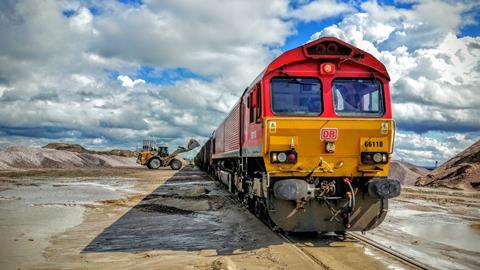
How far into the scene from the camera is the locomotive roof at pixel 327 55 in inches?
341

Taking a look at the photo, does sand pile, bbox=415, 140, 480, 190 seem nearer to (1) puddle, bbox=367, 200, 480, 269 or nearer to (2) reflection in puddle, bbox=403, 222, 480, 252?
(1) puddle, bbox=367, 200, 480, 269

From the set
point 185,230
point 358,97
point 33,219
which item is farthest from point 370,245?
point 33,219

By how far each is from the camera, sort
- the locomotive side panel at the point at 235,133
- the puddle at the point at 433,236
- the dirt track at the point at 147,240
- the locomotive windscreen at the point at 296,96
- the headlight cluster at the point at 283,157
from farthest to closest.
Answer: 1. the locomotive side panel at the point at 235,133
2. the locomotive windscreen at the point at 296,96
3. the headlight cluster at the point at 283,157
4. the puddle at the point at 433,236
5. the dirt track at the point at 147,240

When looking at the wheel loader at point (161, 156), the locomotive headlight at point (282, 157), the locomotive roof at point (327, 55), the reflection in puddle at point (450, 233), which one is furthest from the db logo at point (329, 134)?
the wheel loader at point (161, 156)

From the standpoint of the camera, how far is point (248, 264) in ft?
23.0

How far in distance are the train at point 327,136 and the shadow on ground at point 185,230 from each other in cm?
112

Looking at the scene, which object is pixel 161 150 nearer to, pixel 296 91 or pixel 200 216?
pixel 200 216

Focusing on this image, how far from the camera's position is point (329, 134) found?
8.47 metres

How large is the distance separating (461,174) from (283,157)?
21081 mm

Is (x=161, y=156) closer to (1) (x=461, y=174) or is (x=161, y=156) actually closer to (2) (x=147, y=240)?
(1) (x=461, y=174)

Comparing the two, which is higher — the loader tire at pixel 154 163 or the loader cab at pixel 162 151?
the loader cab at pixel 162 151

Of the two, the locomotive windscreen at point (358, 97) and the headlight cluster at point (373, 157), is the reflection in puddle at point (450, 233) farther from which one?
the locomotive windscreen at point (358, 97)

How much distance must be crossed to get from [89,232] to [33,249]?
1869 mm

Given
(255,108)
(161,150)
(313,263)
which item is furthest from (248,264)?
(161,150)
